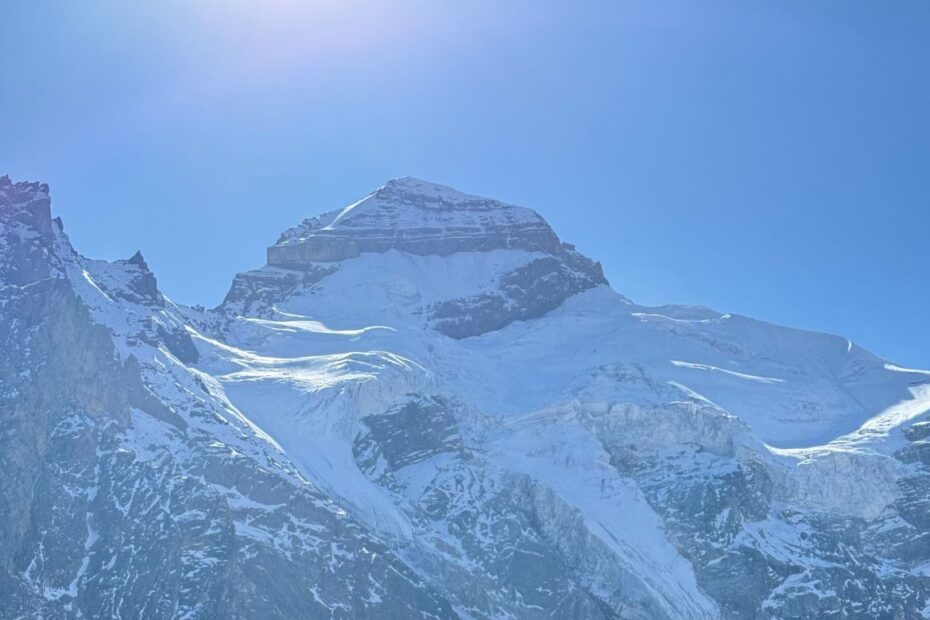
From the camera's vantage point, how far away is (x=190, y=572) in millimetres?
185250

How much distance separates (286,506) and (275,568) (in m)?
8.56

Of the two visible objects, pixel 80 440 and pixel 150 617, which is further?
pixel 80 440

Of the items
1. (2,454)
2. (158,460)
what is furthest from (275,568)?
(2,454)

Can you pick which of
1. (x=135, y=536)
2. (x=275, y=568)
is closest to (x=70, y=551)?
(x=135, y=536)

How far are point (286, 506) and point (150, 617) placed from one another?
62.9ft

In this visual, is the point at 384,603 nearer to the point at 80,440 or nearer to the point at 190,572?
the point at 190,572

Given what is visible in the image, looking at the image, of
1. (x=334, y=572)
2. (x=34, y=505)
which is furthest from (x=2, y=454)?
(x=334, y=572)

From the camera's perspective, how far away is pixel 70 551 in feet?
622

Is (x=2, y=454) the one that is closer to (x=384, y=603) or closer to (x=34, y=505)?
(x=34, y=505)

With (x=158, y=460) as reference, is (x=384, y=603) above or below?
below

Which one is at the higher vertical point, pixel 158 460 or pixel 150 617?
pixel 158 460

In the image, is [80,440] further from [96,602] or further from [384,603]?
[384,603]

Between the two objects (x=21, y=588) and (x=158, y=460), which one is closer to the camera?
(x=21, y=588)

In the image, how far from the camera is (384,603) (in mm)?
192125
